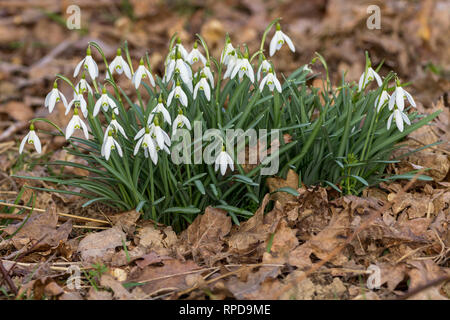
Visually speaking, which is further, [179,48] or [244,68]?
[179,48]

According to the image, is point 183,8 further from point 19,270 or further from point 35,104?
point 19,270

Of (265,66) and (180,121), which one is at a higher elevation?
(265,66)

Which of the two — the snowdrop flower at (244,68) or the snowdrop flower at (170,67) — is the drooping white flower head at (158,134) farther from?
the snowdrop flower at (244,68)

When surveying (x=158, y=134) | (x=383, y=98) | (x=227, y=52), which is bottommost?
(x=158, y=134)

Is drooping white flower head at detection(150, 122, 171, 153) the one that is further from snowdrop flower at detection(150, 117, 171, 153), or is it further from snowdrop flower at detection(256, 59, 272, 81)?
snowdrop flower at detection(256, 59, 272, 81)

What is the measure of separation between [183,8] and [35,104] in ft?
7.06

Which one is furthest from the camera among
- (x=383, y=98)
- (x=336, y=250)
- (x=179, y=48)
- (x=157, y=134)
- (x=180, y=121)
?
(x=179, y=48)

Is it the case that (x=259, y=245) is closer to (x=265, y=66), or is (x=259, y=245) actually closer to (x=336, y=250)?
(x=336, y=250)

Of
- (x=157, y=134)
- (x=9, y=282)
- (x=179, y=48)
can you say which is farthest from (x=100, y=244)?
(x=179, y=48)

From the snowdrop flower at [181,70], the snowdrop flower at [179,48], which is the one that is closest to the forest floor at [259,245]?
the snowdrop flower at [181,70]

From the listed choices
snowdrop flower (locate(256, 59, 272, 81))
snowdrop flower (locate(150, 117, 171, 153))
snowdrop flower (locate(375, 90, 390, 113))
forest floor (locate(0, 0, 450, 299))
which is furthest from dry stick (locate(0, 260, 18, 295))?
snowdrop flower (locate(375, 90, 390, 113))

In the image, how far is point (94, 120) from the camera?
7.53ft

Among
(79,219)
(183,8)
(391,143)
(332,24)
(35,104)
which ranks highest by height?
(183,8)
